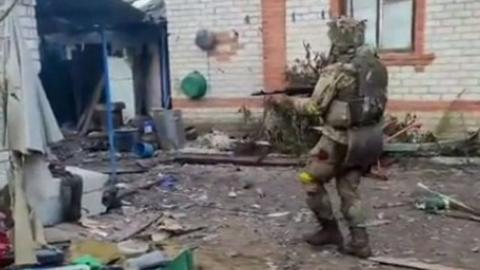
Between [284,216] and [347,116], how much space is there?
175 cm

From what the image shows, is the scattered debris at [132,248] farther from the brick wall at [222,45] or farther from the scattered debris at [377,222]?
the brick wall at [222,45]

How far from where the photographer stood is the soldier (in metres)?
5.06

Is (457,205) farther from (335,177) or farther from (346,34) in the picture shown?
(346,34)

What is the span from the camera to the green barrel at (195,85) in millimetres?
10992

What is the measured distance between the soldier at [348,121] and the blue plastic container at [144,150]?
5004 millimetres

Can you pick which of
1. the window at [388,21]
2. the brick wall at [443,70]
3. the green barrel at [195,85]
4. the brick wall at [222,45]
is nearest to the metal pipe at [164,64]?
the brick wall at [222,45]

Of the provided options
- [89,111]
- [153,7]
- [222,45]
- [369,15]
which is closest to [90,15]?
[222,45]

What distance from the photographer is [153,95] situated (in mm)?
13500

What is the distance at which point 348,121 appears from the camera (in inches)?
198

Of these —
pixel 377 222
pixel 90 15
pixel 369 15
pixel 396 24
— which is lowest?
pixel 377 222

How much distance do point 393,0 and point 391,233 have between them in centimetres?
460

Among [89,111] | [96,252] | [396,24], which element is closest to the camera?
[96,252]

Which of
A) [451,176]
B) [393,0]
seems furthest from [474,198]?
[393,0]

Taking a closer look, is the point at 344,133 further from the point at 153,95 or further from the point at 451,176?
the point at 153,95
